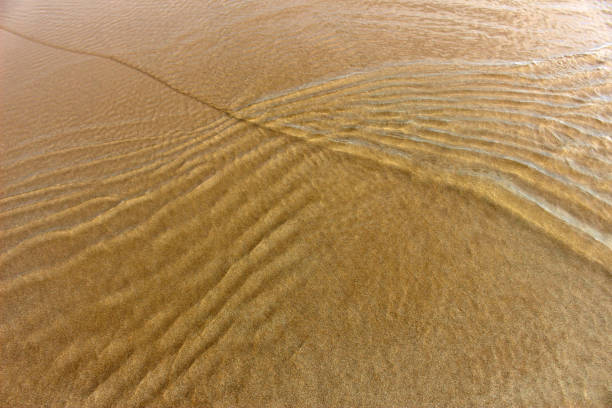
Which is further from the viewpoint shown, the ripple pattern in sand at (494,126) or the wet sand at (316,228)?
the ripple pattern in sand at (494,126)

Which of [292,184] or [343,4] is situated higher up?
[343,4]

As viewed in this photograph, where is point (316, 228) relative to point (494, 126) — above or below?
below

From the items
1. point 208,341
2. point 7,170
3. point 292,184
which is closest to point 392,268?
point 292,184

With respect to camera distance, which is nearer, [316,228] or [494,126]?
[316,228]

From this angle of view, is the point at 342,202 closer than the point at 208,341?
No

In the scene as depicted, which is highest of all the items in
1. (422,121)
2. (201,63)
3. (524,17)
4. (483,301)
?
(524,17)

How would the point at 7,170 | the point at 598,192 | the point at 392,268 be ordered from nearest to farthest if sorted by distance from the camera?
the point at 392,268 → the point at 598,192 → the point at 7,170

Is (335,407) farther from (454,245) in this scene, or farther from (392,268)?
(454,245)

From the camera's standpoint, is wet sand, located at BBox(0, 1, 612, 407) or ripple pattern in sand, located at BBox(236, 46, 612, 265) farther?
ripple pattern in sand, located at BBox(236, 46, 612, 265)
